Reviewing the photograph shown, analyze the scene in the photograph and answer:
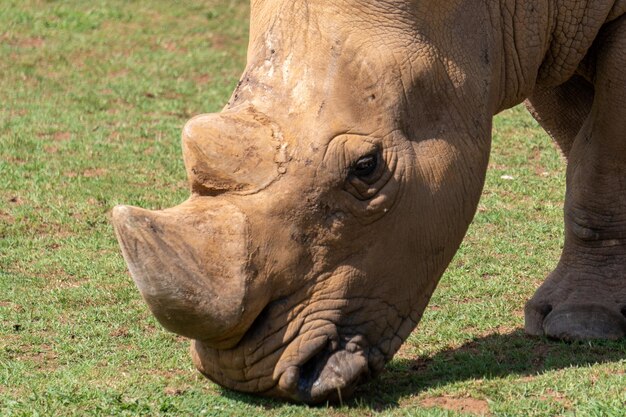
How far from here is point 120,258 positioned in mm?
8594

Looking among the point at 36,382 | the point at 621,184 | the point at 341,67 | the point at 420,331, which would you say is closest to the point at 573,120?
the point at 621,184

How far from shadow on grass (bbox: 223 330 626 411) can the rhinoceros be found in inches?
8.1

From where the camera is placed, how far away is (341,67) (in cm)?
544

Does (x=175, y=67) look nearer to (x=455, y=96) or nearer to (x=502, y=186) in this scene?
(x=502, y=186)

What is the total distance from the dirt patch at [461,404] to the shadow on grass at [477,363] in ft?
0.42

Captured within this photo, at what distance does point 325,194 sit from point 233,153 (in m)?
0.39

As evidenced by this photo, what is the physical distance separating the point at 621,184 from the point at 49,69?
27.2 feet

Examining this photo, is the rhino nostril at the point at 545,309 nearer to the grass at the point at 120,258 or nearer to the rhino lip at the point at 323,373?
the grass at the point at 120,258

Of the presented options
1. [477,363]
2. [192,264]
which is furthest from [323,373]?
[477,363]

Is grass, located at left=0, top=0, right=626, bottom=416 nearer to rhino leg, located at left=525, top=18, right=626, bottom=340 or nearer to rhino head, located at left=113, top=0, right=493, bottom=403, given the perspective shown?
rhino leg, located at left=525, top=18, right=626, bottom=340

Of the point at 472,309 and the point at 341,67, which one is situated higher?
the point at 341,67

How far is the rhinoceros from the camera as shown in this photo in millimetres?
5121

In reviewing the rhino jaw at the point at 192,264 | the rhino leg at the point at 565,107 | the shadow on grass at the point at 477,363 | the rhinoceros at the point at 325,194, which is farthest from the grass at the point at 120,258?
the rhino leg at the point at 565,107

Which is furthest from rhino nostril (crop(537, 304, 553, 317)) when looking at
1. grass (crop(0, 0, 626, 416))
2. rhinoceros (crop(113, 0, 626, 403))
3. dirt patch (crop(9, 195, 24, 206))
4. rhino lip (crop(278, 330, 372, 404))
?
dirt patch (crop(9, 195, 24, 206))
